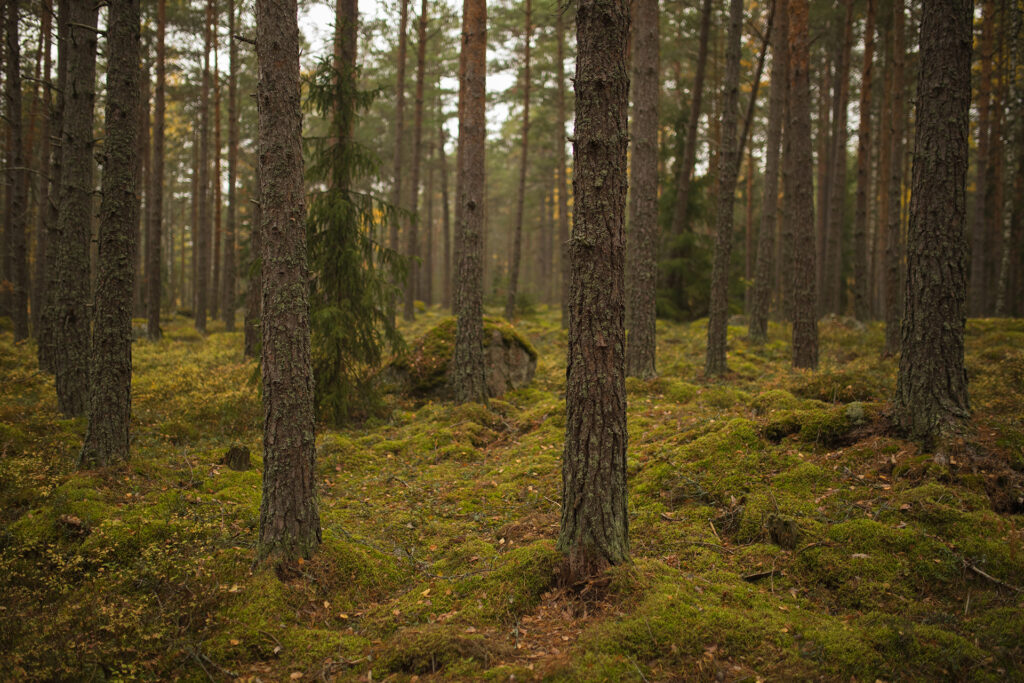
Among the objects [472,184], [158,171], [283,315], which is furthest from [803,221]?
[158,171]

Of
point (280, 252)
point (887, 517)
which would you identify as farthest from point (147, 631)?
point (887, 517)

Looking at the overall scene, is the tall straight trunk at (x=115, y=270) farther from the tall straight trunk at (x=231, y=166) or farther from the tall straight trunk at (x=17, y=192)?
the tall straight trunk at (x=231, y=166)

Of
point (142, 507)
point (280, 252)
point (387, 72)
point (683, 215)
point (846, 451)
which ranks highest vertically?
point (387, 72)

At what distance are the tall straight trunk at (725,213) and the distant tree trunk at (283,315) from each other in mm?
8089

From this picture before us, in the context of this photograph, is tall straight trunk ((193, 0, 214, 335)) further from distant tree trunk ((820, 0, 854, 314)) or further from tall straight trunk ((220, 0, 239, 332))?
distant tree trunk ((820, 0, 854, 314))

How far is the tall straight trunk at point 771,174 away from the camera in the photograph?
44.1 feet

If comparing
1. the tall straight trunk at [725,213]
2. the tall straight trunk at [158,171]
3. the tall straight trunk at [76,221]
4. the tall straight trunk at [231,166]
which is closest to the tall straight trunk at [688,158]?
the tall straight trunk at [725,213]

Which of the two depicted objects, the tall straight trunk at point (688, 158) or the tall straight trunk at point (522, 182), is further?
the tall straight trunk at point (522, 182)

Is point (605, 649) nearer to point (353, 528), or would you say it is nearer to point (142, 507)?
point (353, 528)

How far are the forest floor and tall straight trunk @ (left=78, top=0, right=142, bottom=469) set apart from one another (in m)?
0.49

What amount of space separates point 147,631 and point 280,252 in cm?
300

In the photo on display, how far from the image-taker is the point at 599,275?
438 cm

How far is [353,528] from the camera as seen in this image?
233 inches

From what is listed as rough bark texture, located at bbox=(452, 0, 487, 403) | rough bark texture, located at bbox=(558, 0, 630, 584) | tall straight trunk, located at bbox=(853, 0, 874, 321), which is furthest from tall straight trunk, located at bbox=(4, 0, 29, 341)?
tall straight trunk, located at bbox=(853, 0, 874, 321)
